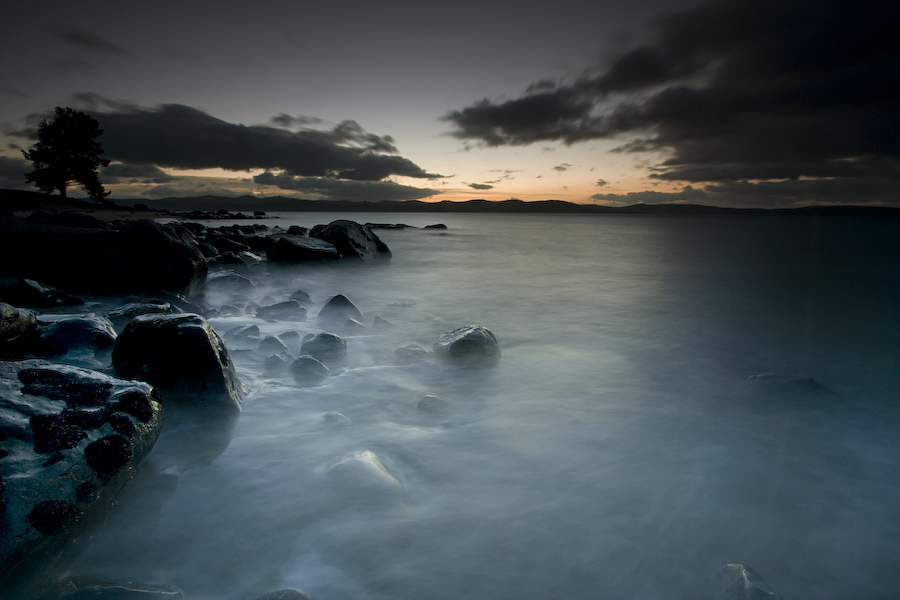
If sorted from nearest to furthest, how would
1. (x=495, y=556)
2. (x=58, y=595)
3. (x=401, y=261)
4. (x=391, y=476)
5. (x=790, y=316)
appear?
(x=58, y=595) → (x=495, y=556) → (x=391, y=476) → (x=790, y=316) → (x=401, y=261)

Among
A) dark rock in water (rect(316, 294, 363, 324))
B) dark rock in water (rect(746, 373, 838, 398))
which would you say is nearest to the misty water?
dark rock in water (rect(746, 373, 838, 398))

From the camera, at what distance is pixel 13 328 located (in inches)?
108

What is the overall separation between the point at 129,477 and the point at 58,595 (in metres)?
0.59

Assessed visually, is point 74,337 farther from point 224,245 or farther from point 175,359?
point 224,245

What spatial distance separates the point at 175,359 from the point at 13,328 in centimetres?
137

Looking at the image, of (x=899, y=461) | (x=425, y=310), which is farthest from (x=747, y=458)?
(x=425, y=310)

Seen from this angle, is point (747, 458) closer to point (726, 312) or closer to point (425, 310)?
point (425, 310)

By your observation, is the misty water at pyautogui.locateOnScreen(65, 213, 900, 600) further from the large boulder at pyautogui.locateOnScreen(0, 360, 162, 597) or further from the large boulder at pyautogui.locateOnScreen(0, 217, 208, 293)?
the large boulder at pyautogui.locateOnScreen(0, 217, 208, 293)

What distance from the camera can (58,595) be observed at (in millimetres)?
1374

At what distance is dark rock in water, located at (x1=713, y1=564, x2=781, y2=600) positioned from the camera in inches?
58.9

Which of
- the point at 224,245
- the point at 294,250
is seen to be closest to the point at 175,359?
the point at 294,250

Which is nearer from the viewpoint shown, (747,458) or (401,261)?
(747,458)

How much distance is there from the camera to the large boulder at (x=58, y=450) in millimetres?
1396

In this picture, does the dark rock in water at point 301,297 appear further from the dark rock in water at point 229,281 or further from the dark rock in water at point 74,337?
the dark rock in water at point 74,337
